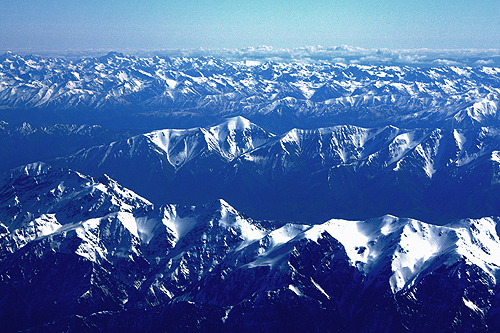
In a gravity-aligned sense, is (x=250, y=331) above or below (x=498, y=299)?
below

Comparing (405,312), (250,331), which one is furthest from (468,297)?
(250,331)

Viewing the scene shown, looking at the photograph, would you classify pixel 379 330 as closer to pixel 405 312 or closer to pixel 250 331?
pixel 405 312

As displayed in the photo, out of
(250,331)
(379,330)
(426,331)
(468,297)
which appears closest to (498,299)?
(468,297)

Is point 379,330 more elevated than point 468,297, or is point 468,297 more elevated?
point 468,297

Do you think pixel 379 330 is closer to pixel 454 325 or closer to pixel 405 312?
pixel 405 312

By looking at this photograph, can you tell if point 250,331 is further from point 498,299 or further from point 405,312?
point 498,299

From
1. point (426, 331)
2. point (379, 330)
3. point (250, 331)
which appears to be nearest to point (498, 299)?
point (426, 331)

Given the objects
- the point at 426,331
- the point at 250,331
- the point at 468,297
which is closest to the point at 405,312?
the point at 426,331

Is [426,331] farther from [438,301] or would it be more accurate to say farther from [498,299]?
[498,299]
